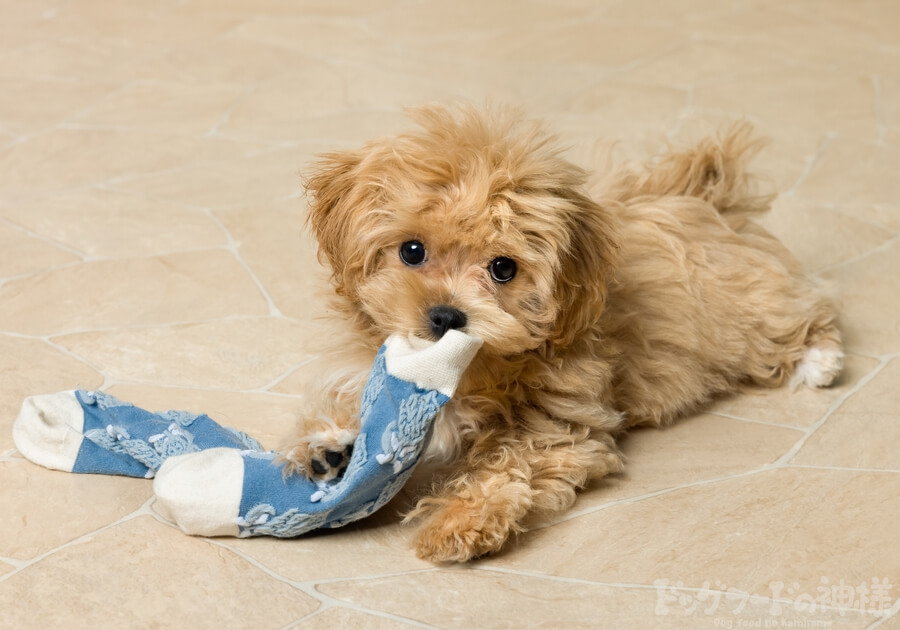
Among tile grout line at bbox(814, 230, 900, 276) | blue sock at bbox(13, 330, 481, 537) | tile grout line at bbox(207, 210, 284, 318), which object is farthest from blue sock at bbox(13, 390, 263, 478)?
tile grout line at bbox(814, 230, 900, 276)

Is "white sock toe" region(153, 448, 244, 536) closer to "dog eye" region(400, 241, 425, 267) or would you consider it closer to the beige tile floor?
the beige tile floor

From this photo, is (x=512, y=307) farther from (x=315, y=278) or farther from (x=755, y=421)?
(x=315, y=278)

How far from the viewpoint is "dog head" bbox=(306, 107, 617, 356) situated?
262cm

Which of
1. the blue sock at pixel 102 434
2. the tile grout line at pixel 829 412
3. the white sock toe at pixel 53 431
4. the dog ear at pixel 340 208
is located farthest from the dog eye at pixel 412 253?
the tile grout line at pixel 829 412

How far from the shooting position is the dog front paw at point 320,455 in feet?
8.84

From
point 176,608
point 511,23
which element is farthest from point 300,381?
point 511,23

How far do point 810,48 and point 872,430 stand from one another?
4845 millimetres

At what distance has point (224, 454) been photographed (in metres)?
2.70

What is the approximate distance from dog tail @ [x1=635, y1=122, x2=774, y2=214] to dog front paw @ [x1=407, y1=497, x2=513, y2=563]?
1.51 meters

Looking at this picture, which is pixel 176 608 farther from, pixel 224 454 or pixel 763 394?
pixel 763 394

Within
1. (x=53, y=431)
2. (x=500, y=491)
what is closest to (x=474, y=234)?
(x=500, y=491)

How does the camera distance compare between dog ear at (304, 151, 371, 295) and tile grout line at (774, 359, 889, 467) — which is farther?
tile grout line at (774, 359, 889, 467)

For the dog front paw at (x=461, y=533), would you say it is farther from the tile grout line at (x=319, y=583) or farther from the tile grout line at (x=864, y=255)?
the tile grout line at (x=864, y=255)

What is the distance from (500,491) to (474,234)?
0.66 meters
